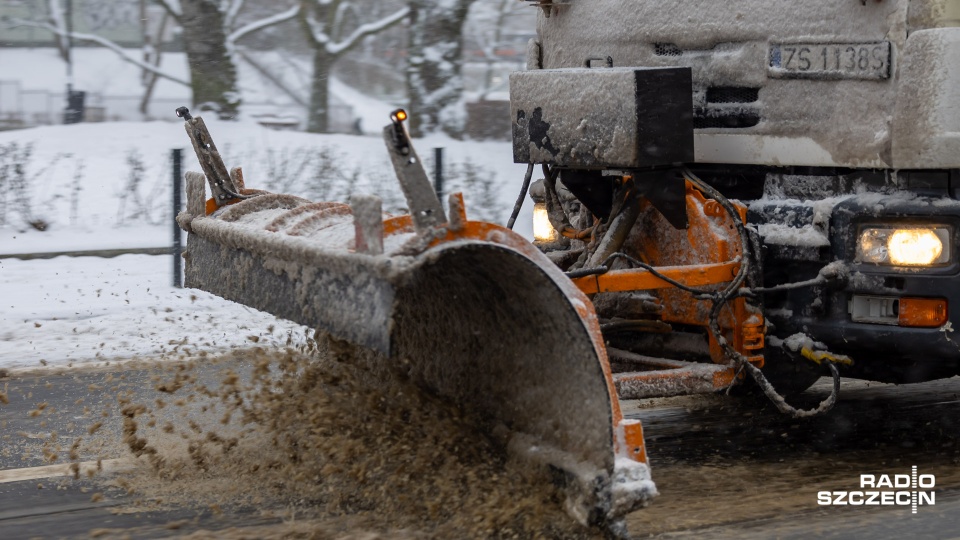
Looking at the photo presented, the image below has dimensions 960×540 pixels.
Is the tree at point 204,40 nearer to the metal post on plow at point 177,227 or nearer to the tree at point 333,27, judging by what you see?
the tree at point 333,27

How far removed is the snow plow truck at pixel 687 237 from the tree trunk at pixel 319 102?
44.1ft

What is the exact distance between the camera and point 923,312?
14.9ft

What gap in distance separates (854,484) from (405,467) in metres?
1.73

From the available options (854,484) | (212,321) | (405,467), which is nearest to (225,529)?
(405,467)

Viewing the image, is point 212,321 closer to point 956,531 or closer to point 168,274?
point 168,274

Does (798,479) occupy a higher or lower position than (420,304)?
lower

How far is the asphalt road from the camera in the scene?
4.24m

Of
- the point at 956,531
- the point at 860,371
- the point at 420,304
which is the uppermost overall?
the point at 420,304

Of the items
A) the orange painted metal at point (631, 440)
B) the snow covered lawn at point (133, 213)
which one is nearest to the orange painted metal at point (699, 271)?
the orange painted metal at point (631, 440)

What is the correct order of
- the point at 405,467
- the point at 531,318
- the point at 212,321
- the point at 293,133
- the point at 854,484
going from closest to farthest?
the point at 531,318 → the point at 405,467 → the point at 854,484 → the point at 212,321 → the point at 293,133

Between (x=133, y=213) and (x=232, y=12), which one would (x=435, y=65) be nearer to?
(x=232, y=12)

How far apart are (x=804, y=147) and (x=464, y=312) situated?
152cm

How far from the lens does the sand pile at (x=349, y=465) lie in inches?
158

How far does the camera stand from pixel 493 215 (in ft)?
41.4
